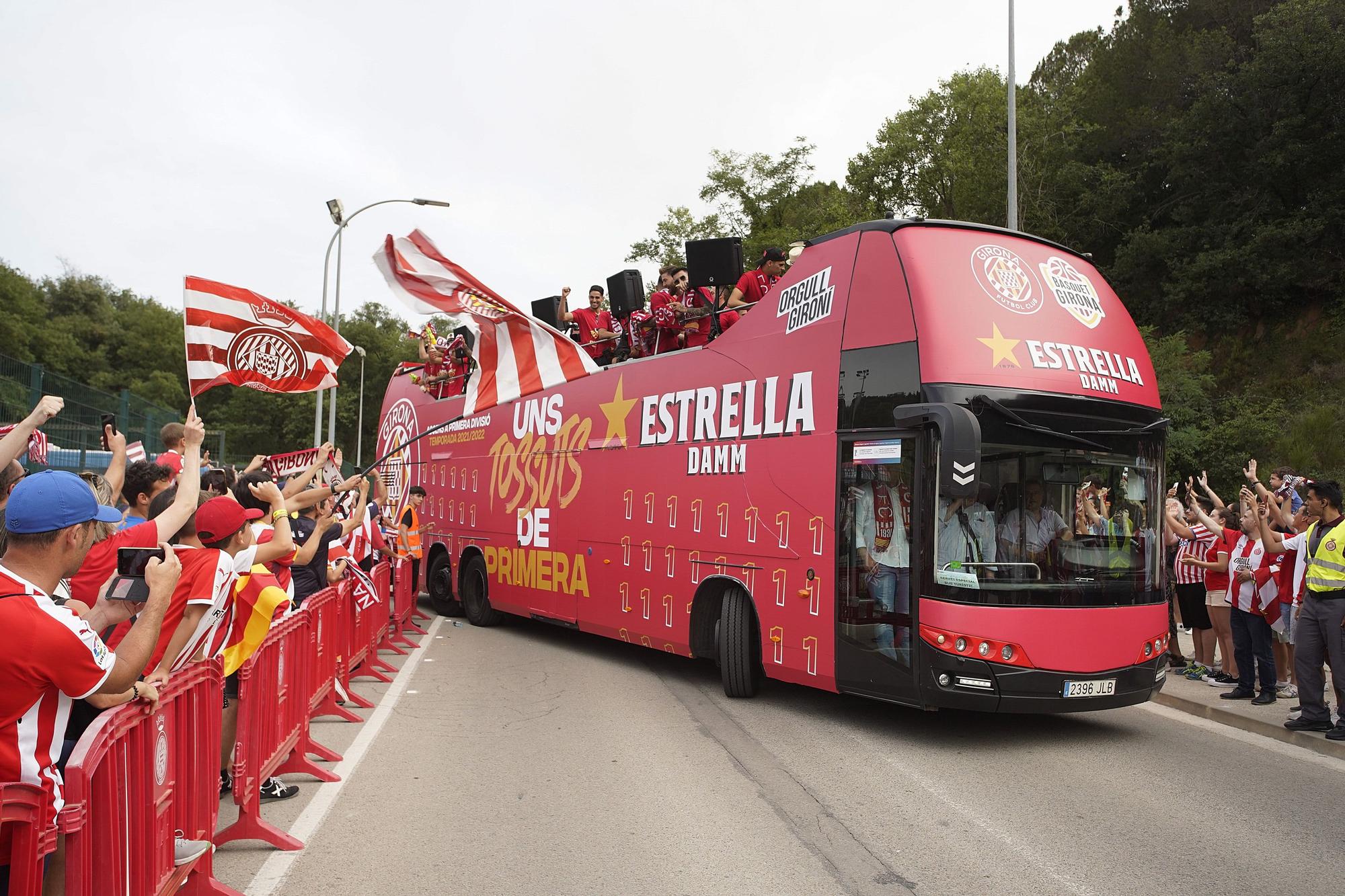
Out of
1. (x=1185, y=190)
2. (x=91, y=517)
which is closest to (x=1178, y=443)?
(x=1185, y=190)

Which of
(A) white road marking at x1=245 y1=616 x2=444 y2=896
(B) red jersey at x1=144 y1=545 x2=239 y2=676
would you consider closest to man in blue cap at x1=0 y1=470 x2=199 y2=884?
(B) red jersey at x1=144 y1=545 x2=239 y2=676

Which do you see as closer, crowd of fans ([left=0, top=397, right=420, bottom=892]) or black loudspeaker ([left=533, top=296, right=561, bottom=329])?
crowd of fans ([left=0, top=397, right=420, bottom=892])

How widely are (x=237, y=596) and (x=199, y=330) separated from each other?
4111mm

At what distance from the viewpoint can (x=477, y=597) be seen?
1639cm

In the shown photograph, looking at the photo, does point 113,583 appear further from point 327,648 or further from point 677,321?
point 677,321

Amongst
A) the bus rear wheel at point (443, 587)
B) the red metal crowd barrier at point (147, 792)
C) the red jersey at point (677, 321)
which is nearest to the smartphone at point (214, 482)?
the red metal crowd barrier at point (147, 792)

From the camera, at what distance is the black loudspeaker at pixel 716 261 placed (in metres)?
10.7

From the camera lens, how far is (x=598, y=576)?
12344 millimetres

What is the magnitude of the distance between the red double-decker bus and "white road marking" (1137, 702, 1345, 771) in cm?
122

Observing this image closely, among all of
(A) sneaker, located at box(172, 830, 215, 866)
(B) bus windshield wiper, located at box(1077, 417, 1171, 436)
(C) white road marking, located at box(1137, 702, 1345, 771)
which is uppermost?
(B) bus windshield wiper, located at box(1077, 417, 1171, 436)

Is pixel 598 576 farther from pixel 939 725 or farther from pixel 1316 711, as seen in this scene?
pixel 1316 711

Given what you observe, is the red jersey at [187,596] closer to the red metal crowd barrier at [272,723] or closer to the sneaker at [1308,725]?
the red metal crowd barrier at [272,723]

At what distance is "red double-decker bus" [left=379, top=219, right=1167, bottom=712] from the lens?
298 inches

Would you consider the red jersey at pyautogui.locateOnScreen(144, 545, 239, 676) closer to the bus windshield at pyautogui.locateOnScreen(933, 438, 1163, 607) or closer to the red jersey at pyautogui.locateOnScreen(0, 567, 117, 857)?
the red jersey at pyautogui.locateOnScreen(0, 567, 117, 857)
